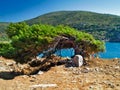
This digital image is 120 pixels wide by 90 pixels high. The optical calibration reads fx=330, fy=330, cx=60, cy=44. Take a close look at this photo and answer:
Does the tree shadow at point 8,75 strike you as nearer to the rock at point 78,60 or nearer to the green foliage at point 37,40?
the green foliage at point 37,40

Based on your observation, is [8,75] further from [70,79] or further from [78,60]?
[70,79]

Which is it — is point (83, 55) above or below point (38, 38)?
below

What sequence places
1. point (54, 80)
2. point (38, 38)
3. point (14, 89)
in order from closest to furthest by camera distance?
point (14, 89), point (54, 80), point (38, 38)

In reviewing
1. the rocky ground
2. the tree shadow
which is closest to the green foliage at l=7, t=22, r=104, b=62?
the tree shadow

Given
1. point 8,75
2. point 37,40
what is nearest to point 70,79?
point 37,40

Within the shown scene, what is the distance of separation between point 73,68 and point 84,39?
256 centimetres

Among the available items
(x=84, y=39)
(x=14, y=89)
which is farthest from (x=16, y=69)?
(x=14, y=89)

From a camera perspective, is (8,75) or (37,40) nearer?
(8,75)

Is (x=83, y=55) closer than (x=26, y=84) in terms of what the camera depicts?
No

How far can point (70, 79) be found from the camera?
1698 cm

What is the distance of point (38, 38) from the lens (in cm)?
2023

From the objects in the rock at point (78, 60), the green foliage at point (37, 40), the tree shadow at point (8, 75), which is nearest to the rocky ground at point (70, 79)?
the tree shadow at point (8, 75)

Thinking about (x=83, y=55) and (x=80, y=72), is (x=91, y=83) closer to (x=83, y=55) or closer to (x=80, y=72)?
(x=80, y=72)

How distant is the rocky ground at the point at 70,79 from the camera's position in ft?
50.6
